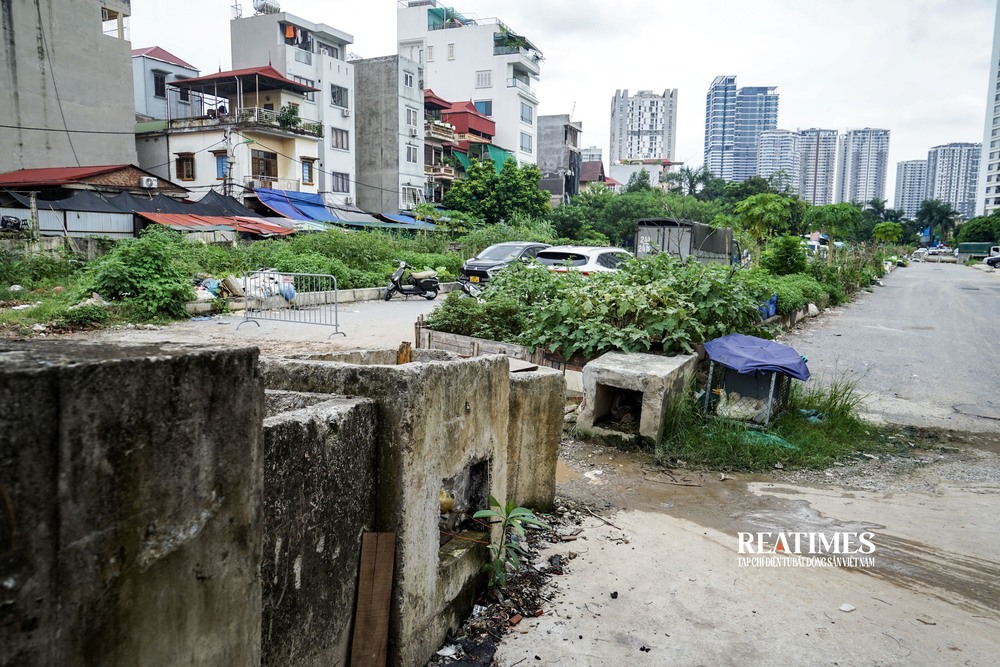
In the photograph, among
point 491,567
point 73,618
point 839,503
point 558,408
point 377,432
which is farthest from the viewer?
point 839,503

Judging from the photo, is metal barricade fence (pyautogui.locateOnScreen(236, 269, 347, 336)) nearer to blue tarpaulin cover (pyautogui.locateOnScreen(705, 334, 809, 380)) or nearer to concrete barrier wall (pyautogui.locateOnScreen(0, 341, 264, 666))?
blue tarpaulin cover (pyautogui.locateOnScreen(705, 334, 809, 380))

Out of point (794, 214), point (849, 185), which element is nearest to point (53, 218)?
point (794, 214)

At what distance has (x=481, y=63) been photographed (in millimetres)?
53469

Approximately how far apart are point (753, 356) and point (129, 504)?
5.79m

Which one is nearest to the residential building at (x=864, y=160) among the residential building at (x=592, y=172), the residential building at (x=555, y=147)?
the residential building at (x=592, y=172)

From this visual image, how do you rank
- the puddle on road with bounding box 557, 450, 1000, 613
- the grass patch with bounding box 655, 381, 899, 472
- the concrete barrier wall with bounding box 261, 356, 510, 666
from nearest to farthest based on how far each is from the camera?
the concrete barrier wall with bounding box 261, 356, 510, 666, the puddle on road with bounding box 557, 450, 1000, 613, the grass patch with bounding box 655, 381, 899, 472

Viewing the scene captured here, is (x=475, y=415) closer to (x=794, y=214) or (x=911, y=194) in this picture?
(x=794, y=214)

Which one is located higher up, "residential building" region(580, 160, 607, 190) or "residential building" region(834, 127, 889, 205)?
"residential building" region(834, 127, 889, 205)

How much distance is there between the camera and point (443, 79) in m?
55.4

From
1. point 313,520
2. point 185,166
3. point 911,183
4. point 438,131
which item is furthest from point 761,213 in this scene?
point 911,183

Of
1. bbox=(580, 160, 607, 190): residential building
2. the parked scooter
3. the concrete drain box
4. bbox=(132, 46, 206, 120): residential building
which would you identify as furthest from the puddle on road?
bbox=(580, 160, 607, 190): residential building

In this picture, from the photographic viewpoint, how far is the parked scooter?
16750 mm

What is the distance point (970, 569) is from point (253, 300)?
11228 millimetres

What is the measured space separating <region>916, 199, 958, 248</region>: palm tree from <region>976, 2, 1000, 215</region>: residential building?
1391cm
